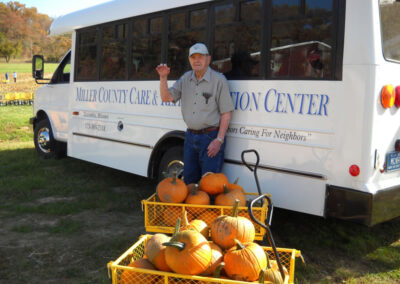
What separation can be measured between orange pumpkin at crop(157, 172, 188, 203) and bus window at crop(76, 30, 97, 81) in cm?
346

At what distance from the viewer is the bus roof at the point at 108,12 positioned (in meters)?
5.01

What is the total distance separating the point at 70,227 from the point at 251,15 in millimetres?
2893

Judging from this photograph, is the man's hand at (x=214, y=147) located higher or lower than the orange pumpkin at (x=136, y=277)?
higher

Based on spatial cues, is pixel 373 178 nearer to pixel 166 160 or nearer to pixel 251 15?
pixel 251 15

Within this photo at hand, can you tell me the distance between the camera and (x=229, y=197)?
10.6 ft

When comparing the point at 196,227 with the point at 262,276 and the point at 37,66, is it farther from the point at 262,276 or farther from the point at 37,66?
the point at 37,66

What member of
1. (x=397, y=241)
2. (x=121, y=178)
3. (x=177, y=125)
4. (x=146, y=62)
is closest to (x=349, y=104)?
(x=397, y=241)

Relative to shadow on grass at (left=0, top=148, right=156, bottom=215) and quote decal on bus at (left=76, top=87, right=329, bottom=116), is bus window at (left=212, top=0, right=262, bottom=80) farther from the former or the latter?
shadow on grass at (left=0, top=148, right=156, bottom=215)

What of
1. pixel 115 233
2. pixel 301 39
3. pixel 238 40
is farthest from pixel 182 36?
pixel 115 233

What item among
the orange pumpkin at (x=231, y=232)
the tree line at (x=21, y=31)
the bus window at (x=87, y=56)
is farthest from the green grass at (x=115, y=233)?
the tree line at (x=21, y=31)

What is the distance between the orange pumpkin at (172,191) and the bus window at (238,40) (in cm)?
139

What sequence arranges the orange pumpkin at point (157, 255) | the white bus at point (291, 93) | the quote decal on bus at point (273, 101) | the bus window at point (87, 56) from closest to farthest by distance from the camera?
the orange pumpkin at point (157, 255)
the white bus at point (291, 93)
the quote decal on bus at point (273, 101)
the bus window at point (87, 56)

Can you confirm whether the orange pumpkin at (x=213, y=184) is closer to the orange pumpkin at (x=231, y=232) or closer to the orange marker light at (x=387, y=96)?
the orange pumpkin at (x=231, y=232)

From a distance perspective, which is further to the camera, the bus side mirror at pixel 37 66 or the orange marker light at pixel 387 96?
the bus side mirror at pixel 37 66
